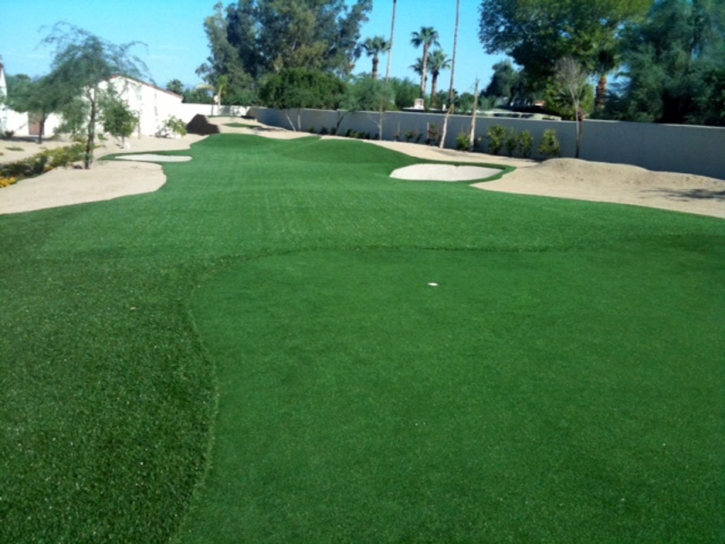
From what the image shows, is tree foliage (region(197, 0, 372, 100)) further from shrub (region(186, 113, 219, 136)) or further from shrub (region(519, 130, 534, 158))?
shrub (region(519, 130, 534, 158))

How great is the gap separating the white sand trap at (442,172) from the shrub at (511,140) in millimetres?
5761

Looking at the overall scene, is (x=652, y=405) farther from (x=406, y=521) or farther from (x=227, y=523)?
(x=227, y=523)

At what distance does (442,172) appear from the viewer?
25.1m

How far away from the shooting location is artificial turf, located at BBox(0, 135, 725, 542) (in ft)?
12.9

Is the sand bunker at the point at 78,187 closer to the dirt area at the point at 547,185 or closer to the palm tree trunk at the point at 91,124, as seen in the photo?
the dirt area at the point at 547,185

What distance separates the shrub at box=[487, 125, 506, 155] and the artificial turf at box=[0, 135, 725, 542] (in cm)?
2051

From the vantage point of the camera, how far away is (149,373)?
225 inches

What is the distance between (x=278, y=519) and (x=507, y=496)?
1.40 m

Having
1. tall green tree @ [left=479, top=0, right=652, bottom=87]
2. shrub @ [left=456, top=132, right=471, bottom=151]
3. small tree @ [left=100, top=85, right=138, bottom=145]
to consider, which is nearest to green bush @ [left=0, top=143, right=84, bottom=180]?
small tree @ [left=100, top=85, right=138, bottom=145]

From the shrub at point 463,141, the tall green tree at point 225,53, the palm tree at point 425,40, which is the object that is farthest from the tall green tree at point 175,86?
the shrub at point 463,141

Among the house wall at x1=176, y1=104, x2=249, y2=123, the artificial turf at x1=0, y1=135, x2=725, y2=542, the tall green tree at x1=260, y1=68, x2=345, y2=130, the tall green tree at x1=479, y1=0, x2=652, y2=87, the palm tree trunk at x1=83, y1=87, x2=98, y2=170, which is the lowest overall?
the artificial turf at x1=0, y1=135, x2=725, y2=542

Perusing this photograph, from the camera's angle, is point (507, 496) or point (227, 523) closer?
point (227, 523)

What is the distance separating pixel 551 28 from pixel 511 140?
71.0 ft

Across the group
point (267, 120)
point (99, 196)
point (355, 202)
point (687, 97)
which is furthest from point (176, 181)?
point (267, 120)
